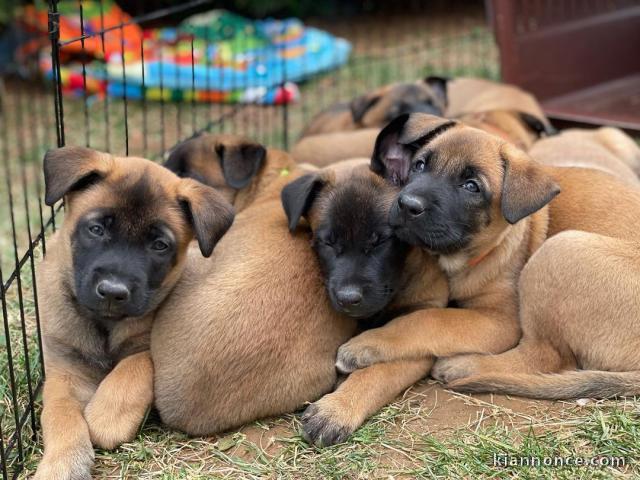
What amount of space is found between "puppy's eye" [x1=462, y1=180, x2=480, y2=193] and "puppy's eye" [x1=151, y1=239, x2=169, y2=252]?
5.05ft

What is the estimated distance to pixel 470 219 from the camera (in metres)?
4.63

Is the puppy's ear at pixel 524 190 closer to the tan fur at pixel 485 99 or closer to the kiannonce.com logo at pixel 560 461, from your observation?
the kiannonce.com logo at pixel 560 461

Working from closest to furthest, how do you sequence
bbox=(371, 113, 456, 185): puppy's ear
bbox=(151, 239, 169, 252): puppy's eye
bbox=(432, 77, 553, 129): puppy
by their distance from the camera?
1. bbox=(151, 239, 169, 252): puppy's eye
2. bbox=(371, 113, 456, 185): puppy's ear
3. bbox=(432, 77, 553, 129): puppy

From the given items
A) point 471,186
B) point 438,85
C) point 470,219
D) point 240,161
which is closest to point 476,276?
point 470,219

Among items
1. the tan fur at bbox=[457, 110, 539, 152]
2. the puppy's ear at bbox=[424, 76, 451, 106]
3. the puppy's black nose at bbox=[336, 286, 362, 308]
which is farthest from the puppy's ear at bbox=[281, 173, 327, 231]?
the puppy's ear at bbox=[424, 76, 451, 106]

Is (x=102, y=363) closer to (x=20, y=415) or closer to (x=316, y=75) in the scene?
(x=20, y=415)

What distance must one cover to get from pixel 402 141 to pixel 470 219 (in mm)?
711

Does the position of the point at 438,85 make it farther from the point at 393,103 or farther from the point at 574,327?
the point at 574,327

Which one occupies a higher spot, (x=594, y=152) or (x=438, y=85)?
(x=438, y=85)

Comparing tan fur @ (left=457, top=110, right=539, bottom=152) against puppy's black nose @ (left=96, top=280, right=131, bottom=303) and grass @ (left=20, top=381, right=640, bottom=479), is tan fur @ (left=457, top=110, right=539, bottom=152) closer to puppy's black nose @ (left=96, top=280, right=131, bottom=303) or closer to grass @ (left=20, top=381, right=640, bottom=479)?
grass @ (left=20, top=381, right=640, bottom=479)

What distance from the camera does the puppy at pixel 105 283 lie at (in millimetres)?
4230

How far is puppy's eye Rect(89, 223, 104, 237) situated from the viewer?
4336 millimetres

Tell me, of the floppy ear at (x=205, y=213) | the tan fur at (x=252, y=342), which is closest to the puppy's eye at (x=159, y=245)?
the floppy ear at (x=205, y=213)

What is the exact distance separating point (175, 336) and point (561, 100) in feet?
18.9
